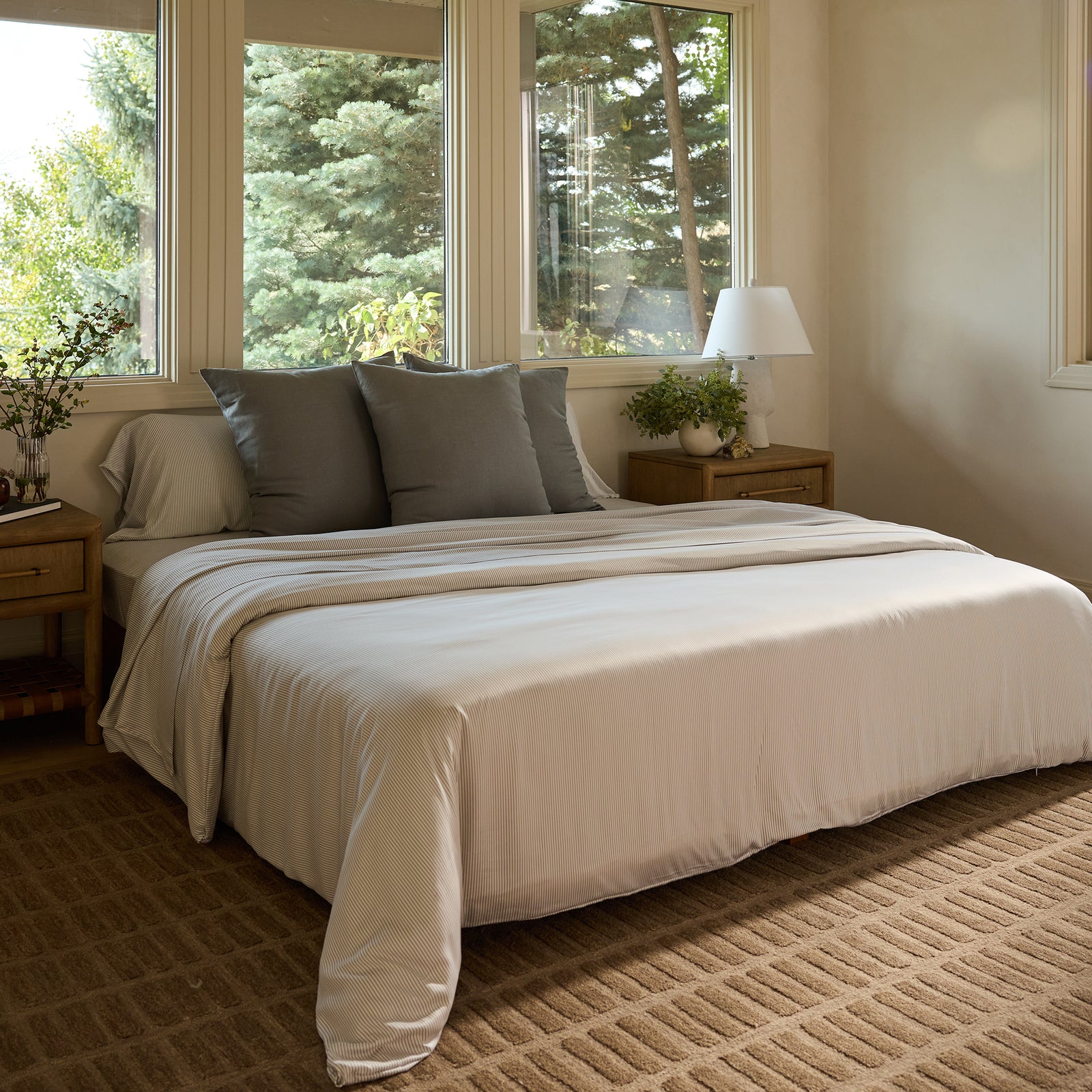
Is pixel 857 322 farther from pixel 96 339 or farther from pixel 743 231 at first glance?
pixel 96 339

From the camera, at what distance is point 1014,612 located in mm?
2838

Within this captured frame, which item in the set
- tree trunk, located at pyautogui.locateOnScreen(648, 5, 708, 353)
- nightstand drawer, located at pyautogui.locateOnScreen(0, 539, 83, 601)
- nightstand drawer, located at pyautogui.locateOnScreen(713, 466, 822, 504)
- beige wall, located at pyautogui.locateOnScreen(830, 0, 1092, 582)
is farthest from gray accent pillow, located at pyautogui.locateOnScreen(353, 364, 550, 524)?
beige wall, located at pyautogui.locateOnScreen(830, 0, 1092, 582)

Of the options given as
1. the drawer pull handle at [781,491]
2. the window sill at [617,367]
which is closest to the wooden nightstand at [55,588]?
the window sill at [617,367]

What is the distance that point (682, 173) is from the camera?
491cm

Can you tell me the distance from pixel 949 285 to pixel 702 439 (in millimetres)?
1255

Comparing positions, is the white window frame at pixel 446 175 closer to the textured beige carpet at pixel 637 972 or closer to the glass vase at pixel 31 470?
the glass vase at pixel 31 470

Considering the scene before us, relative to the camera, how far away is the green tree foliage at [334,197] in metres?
3.97

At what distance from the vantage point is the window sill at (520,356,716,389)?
182 inches

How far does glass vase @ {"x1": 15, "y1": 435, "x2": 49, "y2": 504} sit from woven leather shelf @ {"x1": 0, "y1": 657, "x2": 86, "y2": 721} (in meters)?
0.50

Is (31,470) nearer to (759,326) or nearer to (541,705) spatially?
(541,705)

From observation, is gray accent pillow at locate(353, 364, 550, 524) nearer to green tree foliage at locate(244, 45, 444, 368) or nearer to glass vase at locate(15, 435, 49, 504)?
green tree foliage at locate(244, 45, 444, 368)

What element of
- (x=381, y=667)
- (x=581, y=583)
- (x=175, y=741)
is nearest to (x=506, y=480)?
(x=581, y=583)

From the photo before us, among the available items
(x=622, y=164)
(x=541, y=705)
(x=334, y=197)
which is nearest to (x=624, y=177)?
(x=622, y=164)

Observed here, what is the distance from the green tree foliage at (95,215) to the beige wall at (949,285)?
9.64 feet
